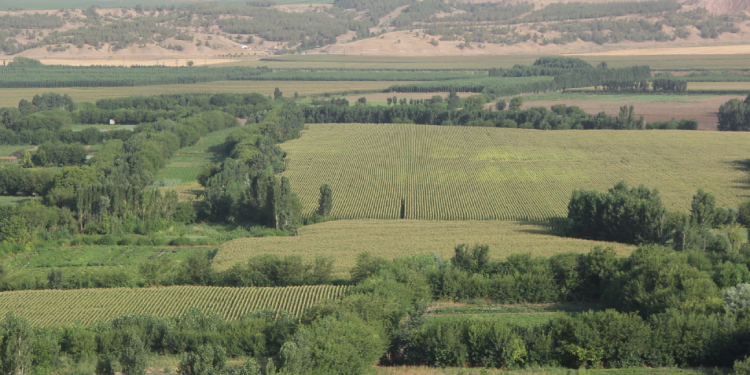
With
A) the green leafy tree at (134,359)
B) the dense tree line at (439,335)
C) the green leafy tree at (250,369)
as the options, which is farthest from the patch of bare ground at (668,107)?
the green leafy tree at (134,359)

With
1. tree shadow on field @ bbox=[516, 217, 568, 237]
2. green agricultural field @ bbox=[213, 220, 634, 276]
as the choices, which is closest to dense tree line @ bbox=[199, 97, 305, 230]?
green agricultural field @ bbox=[213, 220, 634, 276]

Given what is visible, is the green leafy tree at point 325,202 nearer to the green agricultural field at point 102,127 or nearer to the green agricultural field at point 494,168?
the green agricultural field at point 494,168

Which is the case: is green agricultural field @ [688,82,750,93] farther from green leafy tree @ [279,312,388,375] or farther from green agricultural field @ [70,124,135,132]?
green leafy tree @ [279,312,388,375]

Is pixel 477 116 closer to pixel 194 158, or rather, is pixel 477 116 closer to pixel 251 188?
pixel 194 158

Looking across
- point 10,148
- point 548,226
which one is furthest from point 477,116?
point 10,148

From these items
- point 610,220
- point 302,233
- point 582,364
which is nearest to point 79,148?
point 302,233

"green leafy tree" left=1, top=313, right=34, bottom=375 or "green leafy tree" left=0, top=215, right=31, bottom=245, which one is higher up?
"green leafy tree" left=1, top=313, right=34, bottom=375
